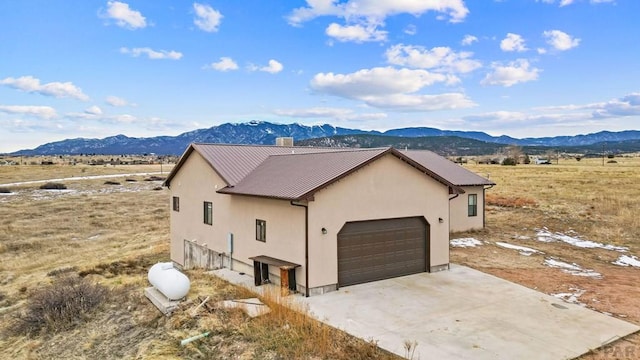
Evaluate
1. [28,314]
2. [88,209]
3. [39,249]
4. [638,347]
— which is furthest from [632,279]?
[88,209]

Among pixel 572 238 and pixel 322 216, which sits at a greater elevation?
pixel 322 216

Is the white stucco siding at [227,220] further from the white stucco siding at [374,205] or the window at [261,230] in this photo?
the white stucco siding at [374,205]

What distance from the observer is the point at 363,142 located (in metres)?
175

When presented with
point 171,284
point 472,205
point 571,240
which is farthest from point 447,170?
point 171,284

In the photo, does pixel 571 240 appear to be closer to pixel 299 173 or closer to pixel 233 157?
pixel 299 173

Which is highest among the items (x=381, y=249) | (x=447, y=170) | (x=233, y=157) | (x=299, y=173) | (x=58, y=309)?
(x=233, y=157)

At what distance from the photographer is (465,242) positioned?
73.3 feet

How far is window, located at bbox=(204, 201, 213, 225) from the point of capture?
18983 millimetres

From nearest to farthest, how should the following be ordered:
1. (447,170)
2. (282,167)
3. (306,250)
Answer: (306,250) < (282,167) < (447,170)

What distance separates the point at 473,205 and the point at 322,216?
48.7 feet

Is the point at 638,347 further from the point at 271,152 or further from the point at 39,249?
the point at 39,249

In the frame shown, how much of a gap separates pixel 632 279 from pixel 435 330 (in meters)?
9.78

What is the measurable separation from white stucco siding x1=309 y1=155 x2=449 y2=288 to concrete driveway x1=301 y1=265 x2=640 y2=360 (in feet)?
4.31

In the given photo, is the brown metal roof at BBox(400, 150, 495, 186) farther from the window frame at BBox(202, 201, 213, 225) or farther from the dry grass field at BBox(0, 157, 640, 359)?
the window frame at BBox(202, 201, 213, 225)
